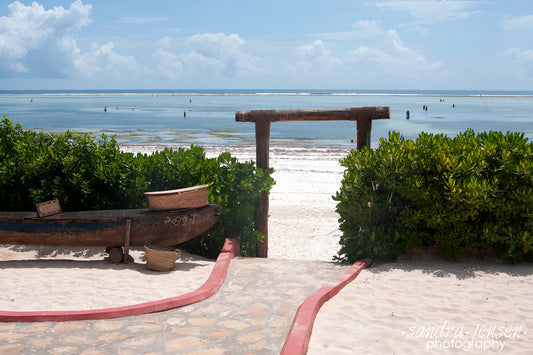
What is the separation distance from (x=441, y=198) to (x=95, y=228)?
16.8ft

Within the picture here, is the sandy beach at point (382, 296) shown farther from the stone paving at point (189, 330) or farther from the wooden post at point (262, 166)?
the wooden post at point (262, 166)

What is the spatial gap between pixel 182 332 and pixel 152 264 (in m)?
2.34

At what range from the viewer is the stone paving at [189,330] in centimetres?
438

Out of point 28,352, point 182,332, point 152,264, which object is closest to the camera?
point 28,352

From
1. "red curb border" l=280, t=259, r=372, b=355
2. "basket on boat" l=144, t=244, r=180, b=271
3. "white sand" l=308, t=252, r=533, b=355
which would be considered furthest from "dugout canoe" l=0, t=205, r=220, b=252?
"white sand" l=308, t=252, r=533, b=355

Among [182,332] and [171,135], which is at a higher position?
[171,135]

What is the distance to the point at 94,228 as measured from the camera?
6992 millimetres

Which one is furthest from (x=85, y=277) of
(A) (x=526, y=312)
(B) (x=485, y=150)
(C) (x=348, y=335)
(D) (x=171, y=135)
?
(D) (x=171, y=135)

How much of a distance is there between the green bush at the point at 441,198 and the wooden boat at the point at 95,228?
2642mm

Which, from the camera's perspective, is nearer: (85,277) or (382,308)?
(382,308)

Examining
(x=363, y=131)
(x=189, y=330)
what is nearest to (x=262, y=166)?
(x=363, y=131)

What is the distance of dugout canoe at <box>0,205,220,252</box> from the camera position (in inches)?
276

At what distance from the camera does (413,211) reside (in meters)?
7.23

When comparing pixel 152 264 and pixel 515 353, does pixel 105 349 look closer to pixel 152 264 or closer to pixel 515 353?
pixel 152 264
